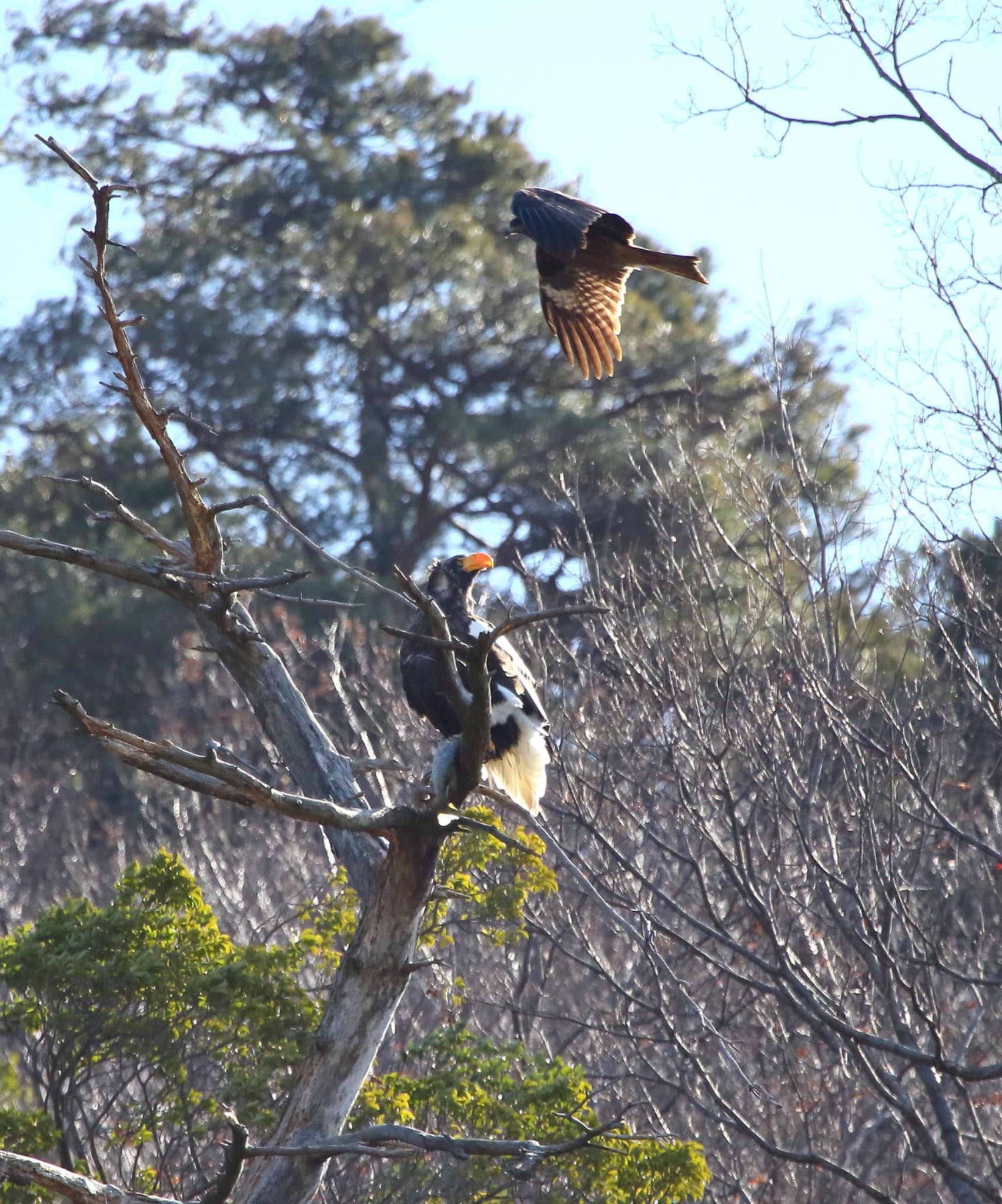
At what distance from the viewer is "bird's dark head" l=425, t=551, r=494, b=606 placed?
238 inches

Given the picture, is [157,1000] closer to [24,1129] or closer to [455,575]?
[24,1129]

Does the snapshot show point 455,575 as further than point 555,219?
Yes

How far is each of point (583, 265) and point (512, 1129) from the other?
3.03m

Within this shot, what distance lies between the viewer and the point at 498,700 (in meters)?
5.63

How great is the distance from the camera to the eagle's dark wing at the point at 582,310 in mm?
5840

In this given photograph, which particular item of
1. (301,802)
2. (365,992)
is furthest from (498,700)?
(301,802)

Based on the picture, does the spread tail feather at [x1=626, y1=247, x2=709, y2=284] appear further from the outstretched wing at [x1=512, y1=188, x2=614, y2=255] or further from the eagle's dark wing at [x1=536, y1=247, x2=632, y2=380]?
the eagle's dark wing at [x1=536, y1=247, x2=632, y2=380]

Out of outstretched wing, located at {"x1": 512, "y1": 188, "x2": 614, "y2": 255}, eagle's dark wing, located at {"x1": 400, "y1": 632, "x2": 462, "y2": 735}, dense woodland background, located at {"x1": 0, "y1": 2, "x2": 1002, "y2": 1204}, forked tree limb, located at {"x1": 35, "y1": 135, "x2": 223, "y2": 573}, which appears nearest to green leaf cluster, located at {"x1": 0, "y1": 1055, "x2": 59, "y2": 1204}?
dense woodland background, located at {"x1": 0, "y1": 2, "x2": 1002, "y2": 1204}

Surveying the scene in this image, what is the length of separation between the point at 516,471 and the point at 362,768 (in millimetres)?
9670

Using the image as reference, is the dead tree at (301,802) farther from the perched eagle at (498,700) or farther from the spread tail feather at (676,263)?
the spread tail feather at (676,263)

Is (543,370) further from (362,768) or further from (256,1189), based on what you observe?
(256,1189)

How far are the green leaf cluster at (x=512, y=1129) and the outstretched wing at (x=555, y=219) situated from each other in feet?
8.53

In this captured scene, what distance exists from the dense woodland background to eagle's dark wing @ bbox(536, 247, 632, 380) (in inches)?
30.6

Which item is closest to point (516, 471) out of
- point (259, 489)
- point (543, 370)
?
point (543, 370)
